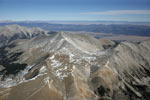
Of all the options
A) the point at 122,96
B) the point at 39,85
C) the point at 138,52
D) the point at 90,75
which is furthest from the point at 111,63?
the point at 39,85

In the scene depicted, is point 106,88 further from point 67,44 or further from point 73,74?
point 67,44

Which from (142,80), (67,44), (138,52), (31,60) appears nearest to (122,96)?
(142,80)

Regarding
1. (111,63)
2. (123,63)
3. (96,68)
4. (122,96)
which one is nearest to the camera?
(122,96)

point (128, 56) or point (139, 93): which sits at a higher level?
point (128, 56)

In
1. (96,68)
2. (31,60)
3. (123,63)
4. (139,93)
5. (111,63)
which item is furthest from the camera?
(31,60)

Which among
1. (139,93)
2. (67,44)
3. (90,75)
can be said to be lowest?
(139,93)

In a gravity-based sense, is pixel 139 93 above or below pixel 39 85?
below

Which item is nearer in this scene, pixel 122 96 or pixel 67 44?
pixel 122 96

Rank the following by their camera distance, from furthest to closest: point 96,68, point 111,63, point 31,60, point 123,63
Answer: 1. point 31,60
2. point 123,63
3. point 111,63
4. point 96,68

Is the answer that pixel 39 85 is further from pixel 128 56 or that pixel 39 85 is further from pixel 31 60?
pixel 128 56
